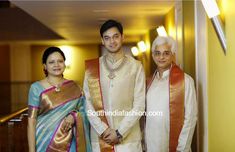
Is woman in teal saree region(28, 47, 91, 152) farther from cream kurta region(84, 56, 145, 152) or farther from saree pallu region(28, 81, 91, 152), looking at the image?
cream kurta region(84, 56, 145, 152)

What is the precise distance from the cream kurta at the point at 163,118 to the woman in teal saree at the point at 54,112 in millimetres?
454

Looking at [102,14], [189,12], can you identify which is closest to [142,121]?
[189,12]

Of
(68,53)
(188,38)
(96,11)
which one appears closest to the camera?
(188,38)

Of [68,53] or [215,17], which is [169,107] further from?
[68,53]

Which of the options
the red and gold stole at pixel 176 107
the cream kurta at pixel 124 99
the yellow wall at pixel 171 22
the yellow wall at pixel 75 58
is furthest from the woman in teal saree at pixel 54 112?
the yellow wall at pixel 75 58

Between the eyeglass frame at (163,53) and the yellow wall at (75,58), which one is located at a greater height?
the yellow wall at (75,58)

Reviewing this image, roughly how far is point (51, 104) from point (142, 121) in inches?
26.0

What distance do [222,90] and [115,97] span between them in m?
0.71

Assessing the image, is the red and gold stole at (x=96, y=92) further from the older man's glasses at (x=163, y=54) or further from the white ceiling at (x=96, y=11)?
the white ceiling at (x=96, y=11)

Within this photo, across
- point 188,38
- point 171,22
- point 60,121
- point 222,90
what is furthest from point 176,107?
point 171,22

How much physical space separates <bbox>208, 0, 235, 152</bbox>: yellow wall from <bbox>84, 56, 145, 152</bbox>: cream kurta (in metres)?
0.50

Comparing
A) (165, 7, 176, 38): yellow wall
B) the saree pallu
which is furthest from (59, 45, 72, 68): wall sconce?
the saree pallu

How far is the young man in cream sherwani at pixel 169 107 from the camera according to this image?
101 inches

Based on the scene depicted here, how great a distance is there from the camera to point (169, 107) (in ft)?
8.51
